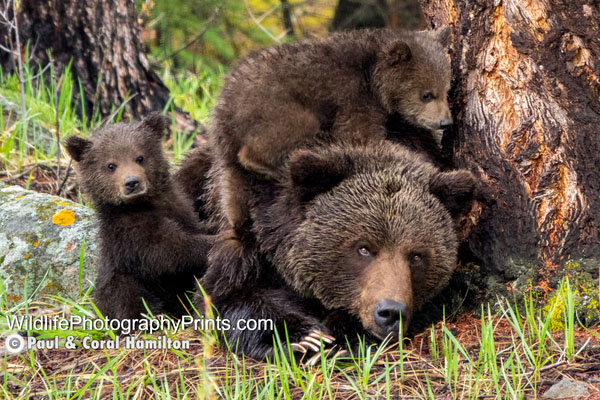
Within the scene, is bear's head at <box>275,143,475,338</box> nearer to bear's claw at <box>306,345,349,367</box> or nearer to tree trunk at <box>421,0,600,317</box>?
bear's claw at <box>306,345,349,367</box>

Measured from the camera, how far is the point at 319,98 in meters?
4.32

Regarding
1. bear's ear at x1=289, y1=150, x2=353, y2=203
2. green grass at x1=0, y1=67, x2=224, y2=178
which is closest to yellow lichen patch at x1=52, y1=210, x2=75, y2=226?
green grass at x1=0, y1=67, x2=224, y2=178

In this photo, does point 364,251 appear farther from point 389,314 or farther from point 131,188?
point 131,188

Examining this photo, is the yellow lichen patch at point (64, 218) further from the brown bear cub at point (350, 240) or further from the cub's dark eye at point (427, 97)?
the cub's dark eye at point (427, 97)

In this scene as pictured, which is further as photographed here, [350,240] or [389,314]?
[350,240]

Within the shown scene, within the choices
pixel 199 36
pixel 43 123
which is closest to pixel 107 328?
pixel 43 123

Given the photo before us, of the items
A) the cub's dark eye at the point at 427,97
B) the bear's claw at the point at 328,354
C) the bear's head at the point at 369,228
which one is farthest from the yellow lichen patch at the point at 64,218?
the cub's dark eye at the point at 427,97

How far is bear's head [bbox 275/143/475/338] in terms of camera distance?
389 cm

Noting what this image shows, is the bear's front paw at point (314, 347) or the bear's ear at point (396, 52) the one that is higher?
the bear's ear at point (396, 52)

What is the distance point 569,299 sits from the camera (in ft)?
12.1

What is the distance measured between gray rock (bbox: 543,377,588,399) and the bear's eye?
3.56 feet

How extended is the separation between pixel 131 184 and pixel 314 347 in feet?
→ 5.82

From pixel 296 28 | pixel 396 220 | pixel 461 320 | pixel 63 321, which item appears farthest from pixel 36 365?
pixel 296 28

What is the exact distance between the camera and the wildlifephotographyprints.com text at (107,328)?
4281 millimetres
